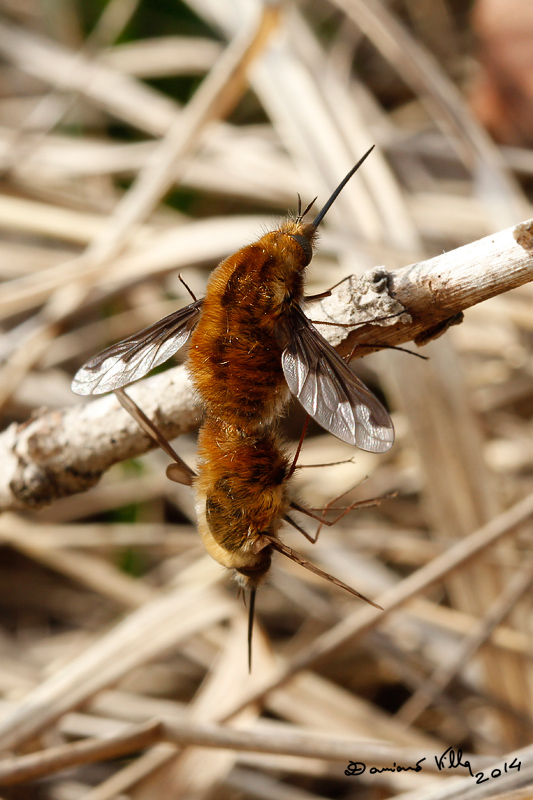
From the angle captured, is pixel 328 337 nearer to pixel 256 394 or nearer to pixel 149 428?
pixel 256 394

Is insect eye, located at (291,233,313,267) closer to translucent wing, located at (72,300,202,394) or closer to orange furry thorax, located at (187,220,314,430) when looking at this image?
orange furry thorax, located at (187,220,314,430)

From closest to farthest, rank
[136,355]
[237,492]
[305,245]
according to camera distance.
A: 1. [237,492]
2. [305,245]
3. [136,355]

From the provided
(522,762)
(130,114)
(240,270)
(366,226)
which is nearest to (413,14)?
(130,114)

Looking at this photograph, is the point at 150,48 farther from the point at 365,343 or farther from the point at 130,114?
the point at 365,343

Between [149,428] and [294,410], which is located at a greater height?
[294,410]

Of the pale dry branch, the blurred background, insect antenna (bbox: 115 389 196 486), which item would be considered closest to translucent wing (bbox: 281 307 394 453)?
insect antenna (bbox: 115 389 196 486)

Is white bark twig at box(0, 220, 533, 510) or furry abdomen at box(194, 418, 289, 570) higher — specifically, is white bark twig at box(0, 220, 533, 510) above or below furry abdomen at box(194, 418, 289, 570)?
above

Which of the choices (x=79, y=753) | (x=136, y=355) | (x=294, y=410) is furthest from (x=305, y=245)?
(x=294, y=410)
